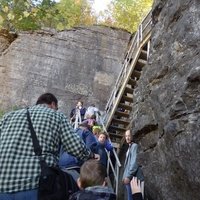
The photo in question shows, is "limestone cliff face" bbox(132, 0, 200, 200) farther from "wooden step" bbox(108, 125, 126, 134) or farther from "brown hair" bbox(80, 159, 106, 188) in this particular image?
"wooden step" bbox(108, 125, 126, 134)

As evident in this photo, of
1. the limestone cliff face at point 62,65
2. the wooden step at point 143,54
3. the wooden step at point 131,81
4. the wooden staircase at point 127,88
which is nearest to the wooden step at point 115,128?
the wooden staircase at point 127,88

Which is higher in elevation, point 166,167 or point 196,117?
point 196,117

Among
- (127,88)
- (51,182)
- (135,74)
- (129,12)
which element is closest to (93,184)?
(51,182)

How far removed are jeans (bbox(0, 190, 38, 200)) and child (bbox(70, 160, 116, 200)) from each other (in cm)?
32

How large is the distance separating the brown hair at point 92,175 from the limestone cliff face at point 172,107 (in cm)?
117

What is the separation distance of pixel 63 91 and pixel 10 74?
2.46m

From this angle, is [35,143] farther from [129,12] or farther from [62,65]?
[129,12]

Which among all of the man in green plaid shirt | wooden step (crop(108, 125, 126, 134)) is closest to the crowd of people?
the man in green plaid shirt

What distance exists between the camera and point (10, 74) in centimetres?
1861

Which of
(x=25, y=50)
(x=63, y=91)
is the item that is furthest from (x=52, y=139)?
(x=25, y=50)

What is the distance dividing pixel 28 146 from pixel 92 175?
0.64 m

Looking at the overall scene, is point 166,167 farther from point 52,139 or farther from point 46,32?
point 46,32

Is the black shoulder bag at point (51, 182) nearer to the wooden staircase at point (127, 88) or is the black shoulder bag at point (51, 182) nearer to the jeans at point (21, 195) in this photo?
the jeans at point (21, 195)

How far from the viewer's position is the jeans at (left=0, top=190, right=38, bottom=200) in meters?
3.41
